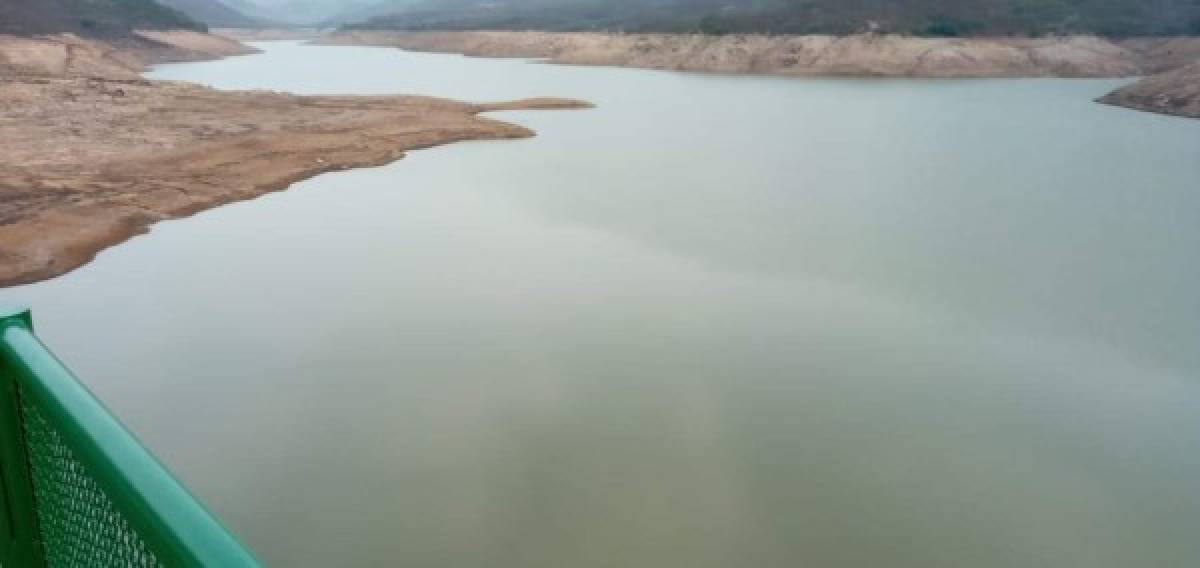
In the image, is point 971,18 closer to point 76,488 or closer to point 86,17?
point 86,17

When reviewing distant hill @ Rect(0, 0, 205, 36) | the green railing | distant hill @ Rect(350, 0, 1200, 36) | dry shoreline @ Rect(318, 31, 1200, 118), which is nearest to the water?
the green railing

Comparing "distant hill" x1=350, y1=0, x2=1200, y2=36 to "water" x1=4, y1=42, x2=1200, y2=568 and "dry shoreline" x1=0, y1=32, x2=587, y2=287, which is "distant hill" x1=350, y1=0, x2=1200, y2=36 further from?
"water" x1=4, y1=42, x2=1200, y2=568

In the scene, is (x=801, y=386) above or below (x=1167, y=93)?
below

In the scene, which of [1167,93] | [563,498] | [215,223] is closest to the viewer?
[563,498]

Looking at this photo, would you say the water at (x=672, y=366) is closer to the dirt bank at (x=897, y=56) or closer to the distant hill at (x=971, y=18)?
the dirt bank at (x=897, y=56)

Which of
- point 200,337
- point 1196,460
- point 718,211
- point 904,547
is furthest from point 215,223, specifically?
point 1196,460

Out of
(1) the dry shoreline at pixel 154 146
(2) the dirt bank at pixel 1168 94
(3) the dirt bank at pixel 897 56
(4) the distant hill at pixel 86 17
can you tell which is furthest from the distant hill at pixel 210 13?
(2) the dirt bank at pixel 1168 94

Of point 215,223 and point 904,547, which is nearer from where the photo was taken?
point 904,547

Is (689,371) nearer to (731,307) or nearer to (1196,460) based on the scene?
(731,307)
